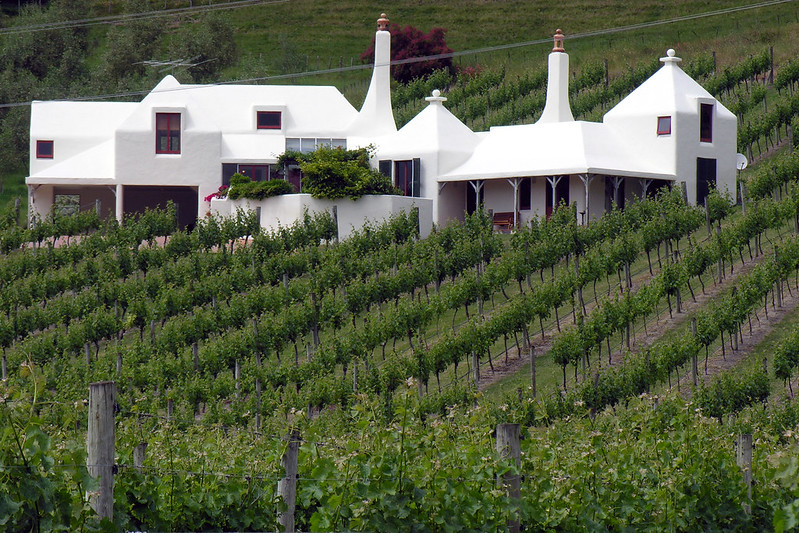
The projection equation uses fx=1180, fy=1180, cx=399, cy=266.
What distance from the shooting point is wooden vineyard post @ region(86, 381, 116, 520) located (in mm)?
7879

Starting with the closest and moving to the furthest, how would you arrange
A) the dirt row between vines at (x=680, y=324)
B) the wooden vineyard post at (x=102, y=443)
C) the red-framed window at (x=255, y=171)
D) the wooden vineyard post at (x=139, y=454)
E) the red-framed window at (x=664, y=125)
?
the wooden vineyard post at (x=102, y=443), the wooden vineyard post at (x=139, y=454), the dirt row between vines at (x=680, y=324), the red-framed window at (x=664, y=125), the red-framed window at (x=255, y=171)

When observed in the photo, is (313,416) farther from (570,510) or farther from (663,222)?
(570,510)

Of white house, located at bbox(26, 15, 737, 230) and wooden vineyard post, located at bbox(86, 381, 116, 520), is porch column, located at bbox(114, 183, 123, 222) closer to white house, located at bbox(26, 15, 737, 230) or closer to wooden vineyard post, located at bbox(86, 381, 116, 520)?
white house, located at bbox(26, 15, 737, 230)

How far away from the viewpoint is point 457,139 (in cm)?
3691

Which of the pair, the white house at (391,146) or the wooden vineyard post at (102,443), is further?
the white house at (391,146)

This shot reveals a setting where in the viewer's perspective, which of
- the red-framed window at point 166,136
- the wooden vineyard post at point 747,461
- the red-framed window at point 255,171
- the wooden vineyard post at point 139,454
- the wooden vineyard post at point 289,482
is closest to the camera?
the wooden vineyard post at point 289,482

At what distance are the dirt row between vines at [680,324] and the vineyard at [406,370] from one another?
0.34ft

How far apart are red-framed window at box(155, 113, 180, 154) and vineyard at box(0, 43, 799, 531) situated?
106 inches

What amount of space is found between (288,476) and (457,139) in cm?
2879

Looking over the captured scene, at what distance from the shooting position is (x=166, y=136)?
38.4 meters

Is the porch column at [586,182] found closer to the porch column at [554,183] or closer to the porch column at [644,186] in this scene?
the porch column at [554,183]

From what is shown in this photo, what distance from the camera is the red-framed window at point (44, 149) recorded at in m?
40.9

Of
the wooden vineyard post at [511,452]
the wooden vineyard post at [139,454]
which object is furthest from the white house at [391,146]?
the wooden vineyard post at [139,454]

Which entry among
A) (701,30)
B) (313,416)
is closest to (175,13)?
(701,30)
